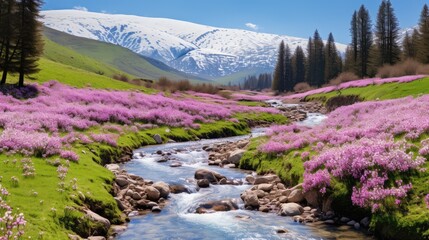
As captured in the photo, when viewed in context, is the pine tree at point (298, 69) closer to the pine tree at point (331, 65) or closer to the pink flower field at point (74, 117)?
the pine tree at point (331, 65)

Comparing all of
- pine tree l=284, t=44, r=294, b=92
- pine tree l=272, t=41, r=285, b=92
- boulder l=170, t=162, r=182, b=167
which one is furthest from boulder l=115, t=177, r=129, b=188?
pine tree l=284, t=44, r=294, b=92

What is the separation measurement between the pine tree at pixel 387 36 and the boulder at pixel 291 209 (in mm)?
94181

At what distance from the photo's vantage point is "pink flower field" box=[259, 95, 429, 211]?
14.4 meters

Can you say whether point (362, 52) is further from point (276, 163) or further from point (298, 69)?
point (276, 163)

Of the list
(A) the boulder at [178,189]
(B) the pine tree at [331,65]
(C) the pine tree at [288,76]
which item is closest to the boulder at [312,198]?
(A) the boulder at [178,189]

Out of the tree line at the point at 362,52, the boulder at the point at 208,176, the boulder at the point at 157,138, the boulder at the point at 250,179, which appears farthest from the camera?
the tree line at the point at 362,52

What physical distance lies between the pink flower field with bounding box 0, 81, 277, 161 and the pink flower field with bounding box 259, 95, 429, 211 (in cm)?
1306

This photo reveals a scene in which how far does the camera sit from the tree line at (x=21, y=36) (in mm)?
45062

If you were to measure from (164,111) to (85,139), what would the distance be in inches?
756

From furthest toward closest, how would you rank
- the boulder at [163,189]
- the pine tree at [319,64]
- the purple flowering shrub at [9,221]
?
the pine tree at [319,64], the boulder at [163,189], the purple flowering shrub at [9,221]

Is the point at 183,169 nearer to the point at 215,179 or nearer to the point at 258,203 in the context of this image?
the point at 215,179

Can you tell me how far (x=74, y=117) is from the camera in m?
35.1

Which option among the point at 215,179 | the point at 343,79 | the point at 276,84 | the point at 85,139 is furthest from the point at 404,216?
the point at 276,84

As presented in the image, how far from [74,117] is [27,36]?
673 inches
